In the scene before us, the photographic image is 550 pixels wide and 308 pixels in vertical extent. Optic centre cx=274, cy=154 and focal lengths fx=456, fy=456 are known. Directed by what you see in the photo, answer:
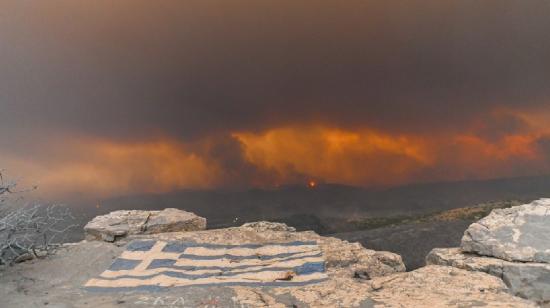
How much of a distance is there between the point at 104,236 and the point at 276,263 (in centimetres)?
566

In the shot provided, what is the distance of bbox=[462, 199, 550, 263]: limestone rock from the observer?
8.64 meters

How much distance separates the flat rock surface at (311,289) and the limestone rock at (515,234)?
1203 mm

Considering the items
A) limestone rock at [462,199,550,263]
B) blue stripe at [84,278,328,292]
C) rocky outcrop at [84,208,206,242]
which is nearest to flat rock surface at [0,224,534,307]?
blue stripe at [84,278,328,292]

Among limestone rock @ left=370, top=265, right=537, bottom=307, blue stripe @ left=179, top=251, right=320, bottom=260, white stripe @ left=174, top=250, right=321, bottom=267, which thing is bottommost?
limestone rock @ left=370, top=265, right=537, bottom=307

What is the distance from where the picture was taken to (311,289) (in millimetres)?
Result: 8016

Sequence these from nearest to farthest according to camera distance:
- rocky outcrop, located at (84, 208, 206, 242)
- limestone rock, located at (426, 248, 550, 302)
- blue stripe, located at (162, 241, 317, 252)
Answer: limestone rock, located at (426, 248, 550, 302)
blue stripe, located at (162, 241, 317, 252)
rocky outcrop, located at (84, 208, 206, 242)

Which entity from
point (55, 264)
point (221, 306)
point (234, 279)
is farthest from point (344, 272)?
point (55, 264)

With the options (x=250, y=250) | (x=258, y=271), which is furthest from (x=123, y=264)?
(x=258, y=271)

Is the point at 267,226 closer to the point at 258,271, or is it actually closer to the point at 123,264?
the point at 258,271

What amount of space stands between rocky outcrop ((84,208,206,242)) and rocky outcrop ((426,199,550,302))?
7016mm

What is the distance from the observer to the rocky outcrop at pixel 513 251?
26.7ft

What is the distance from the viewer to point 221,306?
286 inches

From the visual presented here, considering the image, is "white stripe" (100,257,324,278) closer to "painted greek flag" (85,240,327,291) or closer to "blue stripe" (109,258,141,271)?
"painted greek flag" (85,240,327,291)

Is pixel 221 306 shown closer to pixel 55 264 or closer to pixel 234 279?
pixel 234 279
